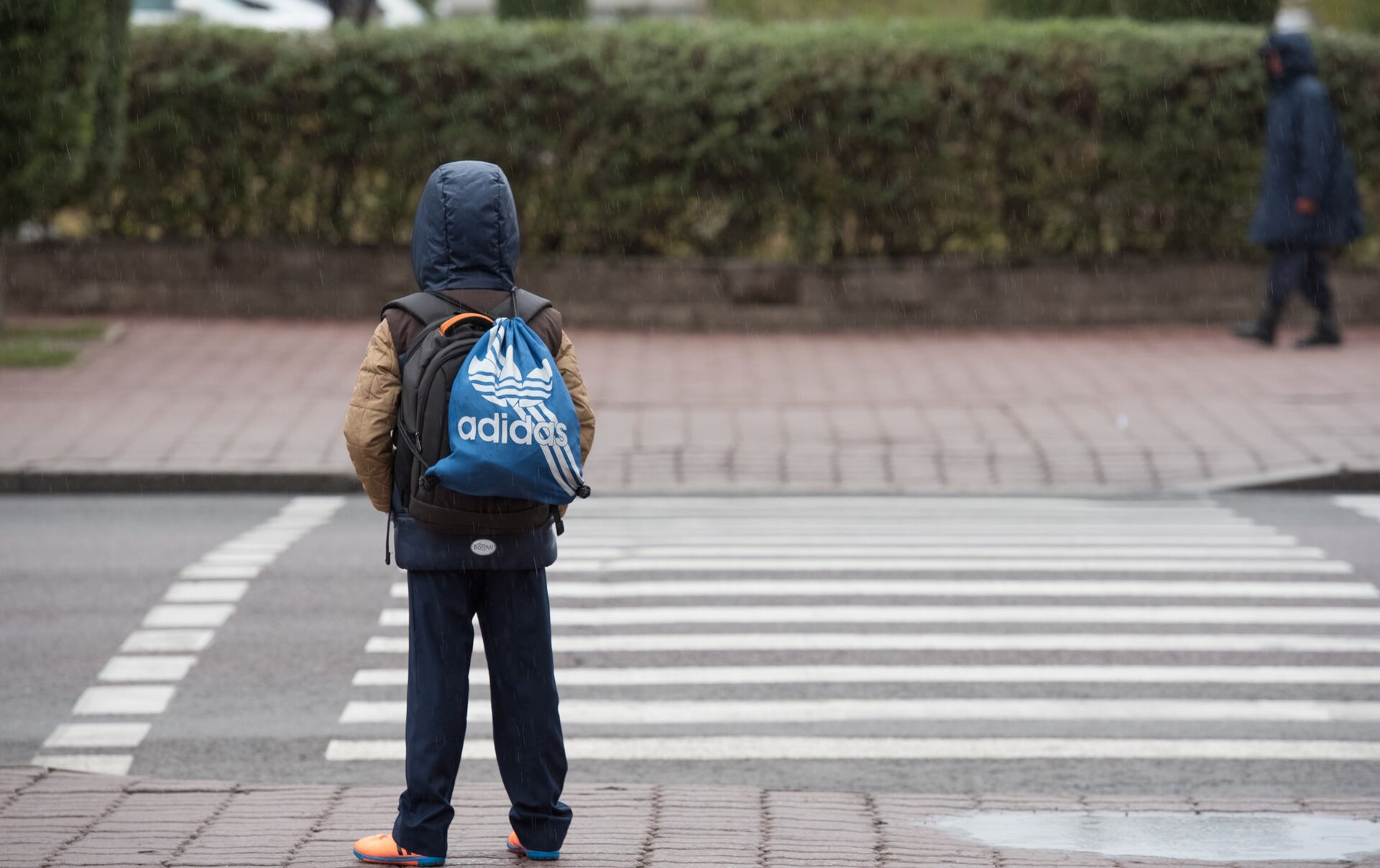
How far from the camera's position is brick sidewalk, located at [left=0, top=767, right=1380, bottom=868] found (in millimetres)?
4387

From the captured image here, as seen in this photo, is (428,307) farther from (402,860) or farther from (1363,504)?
(1363,504)

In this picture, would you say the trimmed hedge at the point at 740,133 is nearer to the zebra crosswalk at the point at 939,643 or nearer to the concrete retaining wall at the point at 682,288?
the concrete retaining wall at the point at 682,288

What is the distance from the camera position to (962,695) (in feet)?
21.0

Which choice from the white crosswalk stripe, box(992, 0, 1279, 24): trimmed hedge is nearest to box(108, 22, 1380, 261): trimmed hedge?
box(992, 0, 1279, 24): trimmed hedge

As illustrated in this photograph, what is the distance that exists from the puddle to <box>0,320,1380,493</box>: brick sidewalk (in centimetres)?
553

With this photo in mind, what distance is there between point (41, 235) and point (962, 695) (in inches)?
468

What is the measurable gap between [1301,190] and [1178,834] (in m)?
10.6

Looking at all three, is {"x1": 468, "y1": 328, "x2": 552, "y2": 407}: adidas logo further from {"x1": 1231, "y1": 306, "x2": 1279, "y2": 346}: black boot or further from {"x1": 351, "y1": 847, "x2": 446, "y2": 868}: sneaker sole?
{"x1": 1231, "y1": 306, "x2": 1279, "y2": 346}: black boot

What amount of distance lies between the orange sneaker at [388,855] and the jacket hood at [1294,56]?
1203cm

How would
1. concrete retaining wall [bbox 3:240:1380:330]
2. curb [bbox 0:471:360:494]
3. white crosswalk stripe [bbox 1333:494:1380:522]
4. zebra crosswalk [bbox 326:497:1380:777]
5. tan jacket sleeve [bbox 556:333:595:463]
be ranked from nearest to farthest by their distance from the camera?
1. tan jacket sleeve [bbox 556:333:595:463]
2. zebra crosswalk [bbox 326:497:1380:777]
3. white crosswalk stripe [bbox 1333:494:1380:522]
4. curb [bbox 0:471:360:494]
5. concrete retaining wall [bbox 3:240:1380:330]

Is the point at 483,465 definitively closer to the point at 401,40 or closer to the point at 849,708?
the point at 849,708

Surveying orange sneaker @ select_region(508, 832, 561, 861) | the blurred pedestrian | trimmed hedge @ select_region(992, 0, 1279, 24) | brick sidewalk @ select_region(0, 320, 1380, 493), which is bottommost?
brick sidewalk @ select_region(0, 320, 1380, 493)

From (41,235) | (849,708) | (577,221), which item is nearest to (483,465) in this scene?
(849,708)

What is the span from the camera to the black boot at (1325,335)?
14.3 meters
